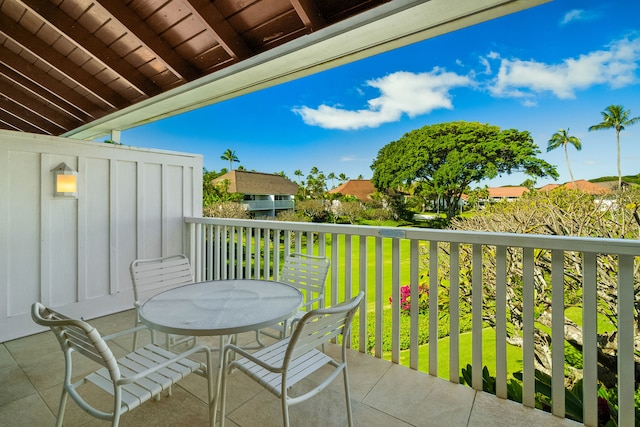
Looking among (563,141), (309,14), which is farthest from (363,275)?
(563,141)

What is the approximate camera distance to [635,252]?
1.48m

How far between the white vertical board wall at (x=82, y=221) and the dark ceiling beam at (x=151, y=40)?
1.22 metres

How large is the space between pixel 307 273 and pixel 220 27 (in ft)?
6.98

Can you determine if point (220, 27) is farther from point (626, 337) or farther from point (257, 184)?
point (257, 184)

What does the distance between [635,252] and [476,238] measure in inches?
28.0

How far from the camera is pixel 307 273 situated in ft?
8.21

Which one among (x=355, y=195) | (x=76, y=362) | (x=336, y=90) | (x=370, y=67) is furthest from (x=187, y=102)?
(x=336, y=90)

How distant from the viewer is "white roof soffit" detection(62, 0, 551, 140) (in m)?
1.81

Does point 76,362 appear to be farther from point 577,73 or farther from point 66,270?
point 577,73

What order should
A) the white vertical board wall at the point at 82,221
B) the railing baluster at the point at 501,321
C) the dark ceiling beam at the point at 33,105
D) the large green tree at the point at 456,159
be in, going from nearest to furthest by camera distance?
the railing baluster at the point at 501,321, the white vertical board wall at the point at 82,221, the dark ceiling beam at the point at 33,105, the large green tree at the point at 456,159

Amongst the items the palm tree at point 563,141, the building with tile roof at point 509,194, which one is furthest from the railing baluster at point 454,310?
the palm tree at point 563,141

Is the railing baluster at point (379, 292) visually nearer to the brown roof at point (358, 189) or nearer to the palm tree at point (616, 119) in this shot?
the palm tree at point (616, 119)

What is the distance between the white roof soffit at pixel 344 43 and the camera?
1.81 metres

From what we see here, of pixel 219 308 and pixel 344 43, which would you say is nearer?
pixel 219 308
